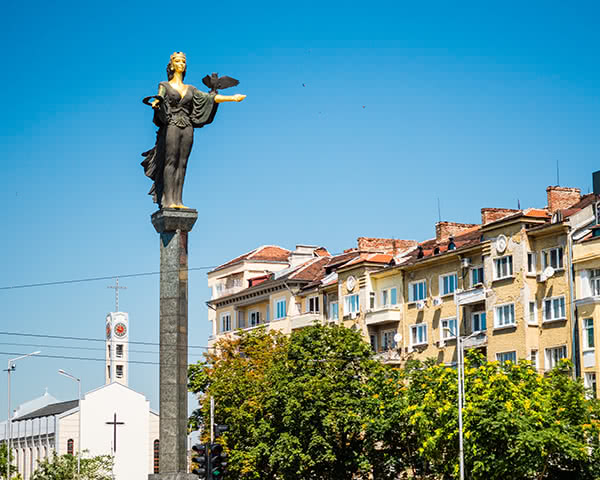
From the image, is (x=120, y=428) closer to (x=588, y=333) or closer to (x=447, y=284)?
(x=447, y=284)

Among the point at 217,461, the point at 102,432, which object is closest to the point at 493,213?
the point at 217,461

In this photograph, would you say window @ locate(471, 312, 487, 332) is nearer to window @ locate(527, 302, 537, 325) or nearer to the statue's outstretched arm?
window @ locate(527, 302, 537, 325)

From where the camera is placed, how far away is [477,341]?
70.8 metres

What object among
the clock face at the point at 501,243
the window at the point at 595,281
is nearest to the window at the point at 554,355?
the window at the point at 595,281

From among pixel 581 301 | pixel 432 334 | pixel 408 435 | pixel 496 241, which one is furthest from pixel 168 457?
pixel 432 334

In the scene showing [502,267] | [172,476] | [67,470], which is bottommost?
[172,476]

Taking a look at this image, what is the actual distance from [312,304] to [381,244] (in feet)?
21.5

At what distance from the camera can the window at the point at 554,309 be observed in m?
65.4

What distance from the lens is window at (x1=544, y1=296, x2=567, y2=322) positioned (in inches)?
2574

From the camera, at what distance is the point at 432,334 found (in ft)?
250

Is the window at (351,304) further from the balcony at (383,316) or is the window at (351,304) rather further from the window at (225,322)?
the window at (225,322)

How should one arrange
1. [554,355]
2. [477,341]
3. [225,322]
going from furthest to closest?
[225,322] → [477,341] → [554,355]

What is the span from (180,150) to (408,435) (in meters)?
34.1

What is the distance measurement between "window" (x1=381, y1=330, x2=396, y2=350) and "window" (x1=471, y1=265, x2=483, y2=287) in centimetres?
961
